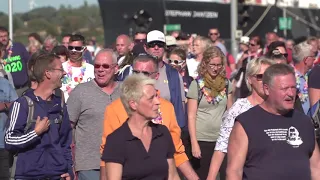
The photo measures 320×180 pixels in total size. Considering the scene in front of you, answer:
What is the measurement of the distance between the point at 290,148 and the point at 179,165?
100 cm

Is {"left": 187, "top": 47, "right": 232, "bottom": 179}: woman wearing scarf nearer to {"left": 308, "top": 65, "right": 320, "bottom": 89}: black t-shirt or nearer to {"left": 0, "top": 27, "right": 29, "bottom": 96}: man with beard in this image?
{"left": 308, "top": 65, "right": 320, "bottom": 89}: black t-shirt

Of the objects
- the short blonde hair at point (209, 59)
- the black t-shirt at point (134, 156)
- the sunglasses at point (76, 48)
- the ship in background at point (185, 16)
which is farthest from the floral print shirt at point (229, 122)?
the ship in background at point (185, 16)

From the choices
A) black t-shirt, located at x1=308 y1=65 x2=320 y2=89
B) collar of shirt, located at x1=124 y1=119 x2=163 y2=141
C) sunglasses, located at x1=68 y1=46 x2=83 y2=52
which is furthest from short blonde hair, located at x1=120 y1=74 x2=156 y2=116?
sunglasses, located at x1=68 y1=46 x2=83 y2=52

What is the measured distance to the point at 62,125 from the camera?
775cm

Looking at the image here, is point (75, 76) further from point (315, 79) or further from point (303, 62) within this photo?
point (303, 62)

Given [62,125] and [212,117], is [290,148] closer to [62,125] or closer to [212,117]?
[62,125]

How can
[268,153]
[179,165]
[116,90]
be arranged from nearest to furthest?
[268,153] < [179,165] < [116,90]

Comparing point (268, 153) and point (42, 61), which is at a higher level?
point (42, 61)

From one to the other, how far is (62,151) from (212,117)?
2574 millimetres

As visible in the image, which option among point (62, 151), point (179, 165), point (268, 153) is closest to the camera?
point (268, 153)

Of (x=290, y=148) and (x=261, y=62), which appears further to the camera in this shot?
(x=261, y=62)

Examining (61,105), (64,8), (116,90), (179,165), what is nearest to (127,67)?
(116,90)

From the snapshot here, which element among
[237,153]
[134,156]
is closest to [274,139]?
[237,153]

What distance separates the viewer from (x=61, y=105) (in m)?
7.78
